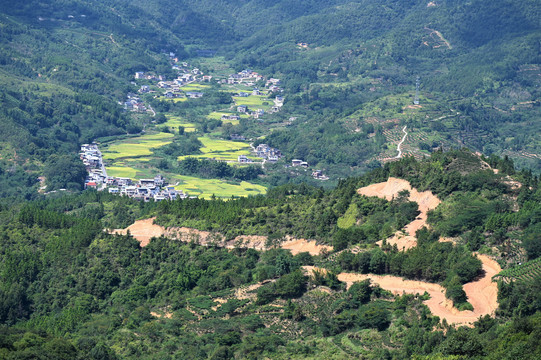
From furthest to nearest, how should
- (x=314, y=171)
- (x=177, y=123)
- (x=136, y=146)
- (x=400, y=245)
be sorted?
(x=177, y=123) < (x=136, y=146) < (x=314, y=171) < (x=400, y=245)

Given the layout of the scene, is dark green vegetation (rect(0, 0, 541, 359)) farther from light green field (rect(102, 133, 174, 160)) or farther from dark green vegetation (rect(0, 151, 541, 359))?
light green field (rect(102, 133, 174, 160))

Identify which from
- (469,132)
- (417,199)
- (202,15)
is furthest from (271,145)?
(202,15)

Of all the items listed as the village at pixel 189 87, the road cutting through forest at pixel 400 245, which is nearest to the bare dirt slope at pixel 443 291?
the road cutting through forest at pixel 400 245

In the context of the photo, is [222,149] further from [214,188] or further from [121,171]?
[214,188]

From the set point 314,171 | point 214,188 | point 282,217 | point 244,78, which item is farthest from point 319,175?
point 244,78

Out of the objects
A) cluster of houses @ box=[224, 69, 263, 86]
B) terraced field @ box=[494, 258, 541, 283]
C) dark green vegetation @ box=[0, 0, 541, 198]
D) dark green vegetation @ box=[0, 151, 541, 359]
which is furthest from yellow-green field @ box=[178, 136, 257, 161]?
terraced field @ box=[494, 258, 541, 283]

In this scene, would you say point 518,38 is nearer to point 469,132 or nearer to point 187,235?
point 469,132
